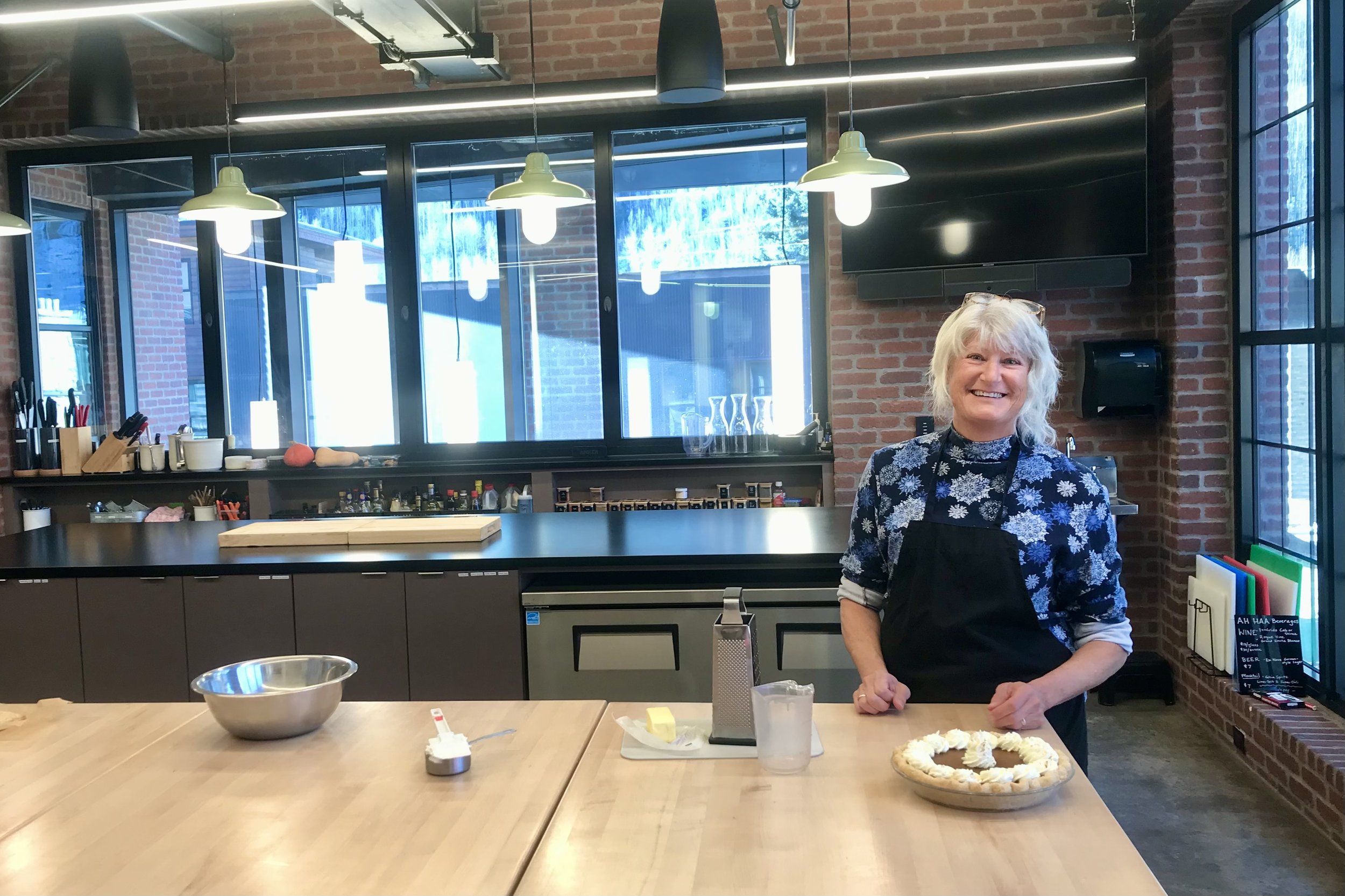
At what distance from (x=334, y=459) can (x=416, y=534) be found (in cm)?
216

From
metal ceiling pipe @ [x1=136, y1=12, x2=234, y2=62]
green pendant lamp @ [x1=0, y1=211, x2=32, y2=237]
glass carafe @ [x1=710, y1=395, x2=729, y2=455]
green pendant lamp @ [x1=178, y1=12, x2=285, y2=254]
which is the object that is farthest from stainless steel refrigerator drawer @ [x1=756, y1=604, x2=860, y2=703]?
metal ceiling pipe @ [x1=136, y1=12, x2=234, y2=62]

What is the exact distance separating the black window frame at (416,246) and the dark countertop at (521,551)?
5.12 ft

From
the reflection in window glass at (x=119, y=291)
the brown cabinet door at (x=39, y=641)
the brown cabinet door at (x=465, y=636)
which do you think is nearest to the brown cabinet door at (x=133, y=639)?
the brown cabinet door at (x=39, y=641)

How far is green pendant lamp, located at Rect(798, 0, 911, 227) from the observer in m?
3.27

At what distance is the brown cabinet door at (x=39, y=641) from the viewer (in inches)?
138

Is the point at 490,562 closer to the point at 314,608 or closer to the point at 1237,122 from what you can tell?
the point at 314,608

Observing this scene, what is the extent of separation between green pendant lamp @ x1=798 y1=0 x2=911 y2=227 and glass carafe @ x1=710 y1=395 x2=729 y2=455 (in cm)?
214

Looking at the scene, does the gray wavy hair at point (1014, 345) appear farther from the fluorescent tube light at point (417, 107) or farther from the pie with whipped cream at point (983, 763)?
the fluorescent tube light at point (417, 107)

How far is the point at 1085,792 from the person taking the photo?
1.61m

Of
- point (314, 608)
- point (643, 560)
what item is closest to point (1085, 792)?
point (643, 560)

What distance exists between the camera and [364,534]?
12.2ft

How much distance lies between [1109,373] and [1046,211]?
77 centimetres

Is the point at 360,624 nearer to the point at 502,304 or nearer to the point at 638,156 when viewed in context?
the point at 502,304

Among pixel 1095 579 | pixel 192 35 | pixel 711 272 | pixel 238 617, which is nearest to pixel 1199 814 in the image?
pixel 1095 579
